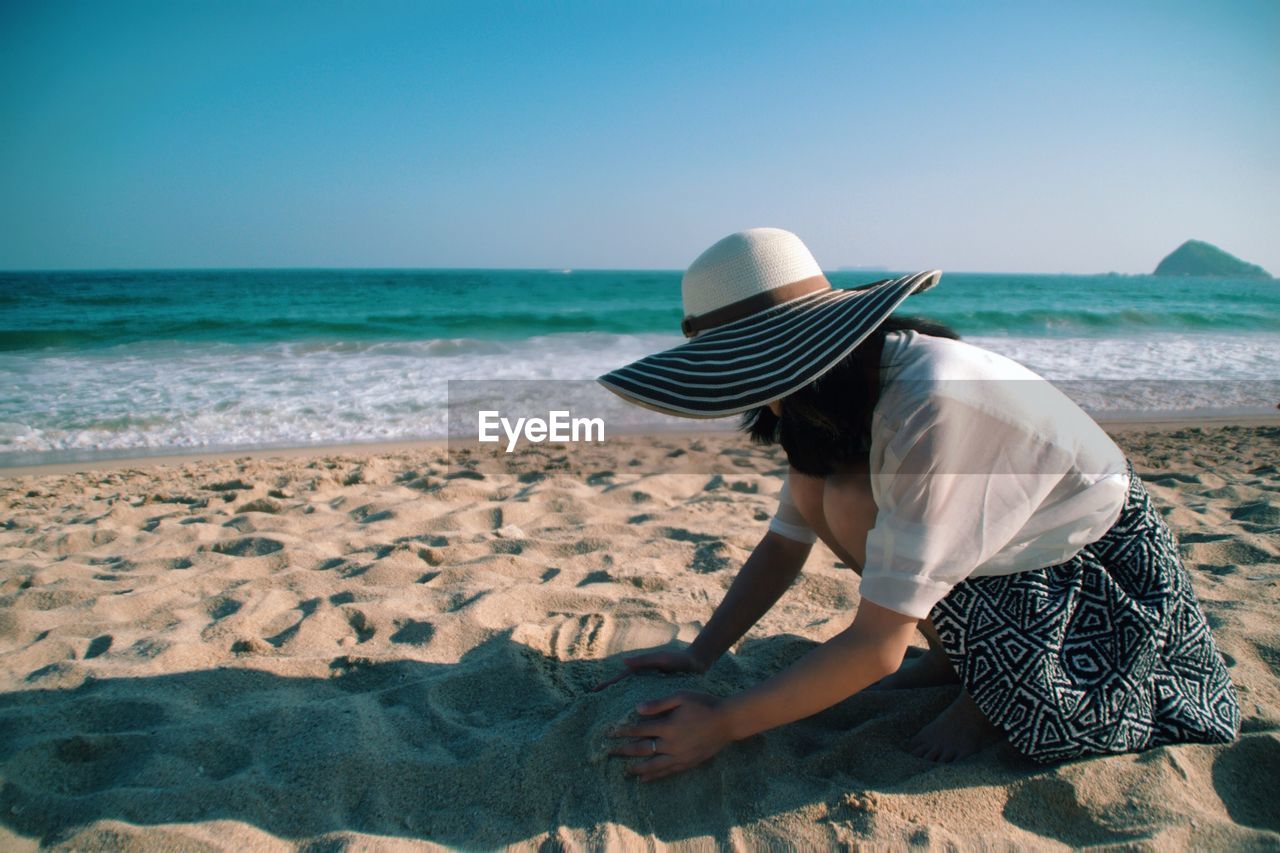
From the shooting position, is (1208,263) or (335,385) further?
(1208,263)

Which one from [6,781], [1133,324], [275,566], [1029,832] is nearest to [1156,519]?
[1029,832]

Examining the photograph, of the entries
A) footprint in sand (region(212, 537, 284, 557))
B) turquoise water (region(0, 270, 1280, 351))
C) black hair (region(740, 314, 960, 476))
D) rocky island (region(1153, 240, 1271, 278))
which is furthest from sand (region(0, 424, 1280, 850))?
rocky island (region(1153, 240, 1271, 278))

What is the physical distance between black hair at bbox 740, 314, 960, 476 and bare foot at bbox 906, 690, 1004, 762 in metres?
0.58

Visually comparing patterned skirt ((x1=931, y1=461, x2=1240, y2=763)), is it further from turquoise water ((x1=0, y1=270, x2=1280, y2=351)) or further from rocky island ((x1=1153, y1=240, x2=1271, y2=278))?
rocky island ((x1=1153, y1=240, x2=1271, y2=278))

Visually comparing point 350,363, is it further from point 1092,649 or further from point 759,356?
point 1092,649

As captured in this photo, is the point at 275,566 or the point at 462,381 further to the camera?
the point at 462,381

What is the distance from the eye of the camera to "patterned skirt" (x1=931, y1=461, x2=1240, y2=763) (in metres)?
1.28

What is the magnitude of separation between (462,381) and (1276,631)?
6697 mm

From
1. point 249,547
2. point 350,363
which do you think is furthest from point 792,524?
point 350,363

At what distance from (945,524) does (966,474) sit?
0.08 m

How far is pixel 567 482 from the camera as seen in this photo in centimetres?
365

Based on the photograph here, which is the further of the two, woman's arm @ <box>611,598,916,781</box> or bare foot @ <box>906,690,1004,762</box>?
bare foot @ <box>906,690,1004,762</box>

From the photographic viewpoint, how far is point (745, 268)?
1.21m

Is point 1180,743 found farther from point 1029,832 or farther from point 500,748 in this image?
point 500,748
